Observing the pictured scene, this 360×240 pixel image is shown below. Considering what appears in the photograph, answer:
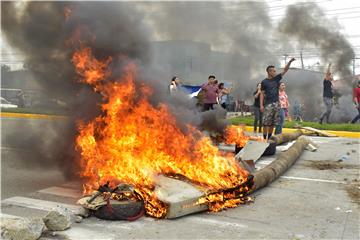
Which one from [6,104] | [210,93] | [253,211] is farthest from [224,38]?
[6,104]

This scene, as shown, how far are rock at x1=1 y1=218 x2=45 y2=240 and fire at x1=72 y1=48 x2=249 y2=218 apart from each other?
1227 millimetres

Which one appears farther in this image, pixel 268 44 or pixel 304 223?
pixel 268 44

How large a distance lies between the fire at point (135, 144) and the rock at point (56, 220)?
89 centimetres

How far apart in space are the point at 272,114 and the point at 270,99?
1.11ft

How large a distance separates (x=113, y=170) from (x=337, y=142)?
7527 mm

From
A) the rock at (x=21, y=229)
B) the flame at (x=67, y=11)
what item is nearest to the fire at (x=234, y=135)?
the flame at (x=67, y=11)

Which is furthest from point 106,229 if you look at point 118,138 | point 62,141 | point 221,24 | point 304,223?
point 221,24

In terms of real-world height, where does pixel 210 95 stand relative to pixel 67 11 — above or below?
below

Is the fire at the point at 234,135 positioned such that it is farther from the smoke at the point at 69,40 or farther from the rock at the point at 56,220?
the rock at the point at 56,220

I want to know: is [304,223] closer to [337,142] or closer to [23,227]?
[23,227]

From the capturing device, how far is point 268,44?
15562 mm

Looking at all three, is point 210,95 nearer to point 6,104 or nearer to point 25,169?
point 25,169

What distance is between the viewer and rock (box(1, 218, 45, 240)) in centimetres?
358

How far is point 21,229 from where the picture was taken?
3.59 metres
